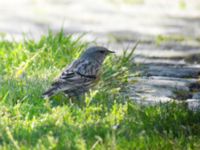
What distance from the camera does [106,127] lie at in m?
6.31

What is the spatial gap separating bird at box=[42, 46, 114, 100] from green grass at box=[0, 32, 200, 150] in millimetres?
120

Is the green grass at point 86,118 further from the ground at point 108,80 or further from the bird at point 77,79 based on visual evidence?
the bird at point 77,79

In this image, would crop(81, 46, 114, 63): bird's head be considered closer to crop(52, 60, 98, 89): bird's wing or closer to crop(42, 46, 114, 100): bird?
crop(42, 46, 114, 100): bird

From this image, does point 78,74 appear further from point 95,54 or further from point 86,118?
point 86,118

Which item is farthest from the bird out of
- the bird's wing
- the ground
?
the ground

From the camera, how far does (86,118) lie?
668 centimetres

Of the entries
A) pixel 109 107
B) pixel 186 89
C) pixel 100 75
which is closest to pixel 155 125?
pixel 109 107

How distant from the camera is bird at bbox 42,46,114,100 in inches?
289

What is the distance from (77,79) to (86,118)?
88 cm

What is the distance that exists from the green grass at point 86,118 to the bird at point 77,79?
0.12m

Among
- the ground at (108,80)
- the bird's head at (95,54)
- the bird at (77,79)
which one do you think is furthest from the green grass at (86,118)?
the bird's head at (95,54)

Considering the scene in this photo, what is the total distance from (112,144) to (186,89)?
3.25 m

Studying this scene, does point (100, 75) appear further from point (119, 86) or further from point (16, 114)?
point (16, 114)

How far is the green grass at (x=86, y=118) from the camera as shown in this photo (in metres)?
5.95
